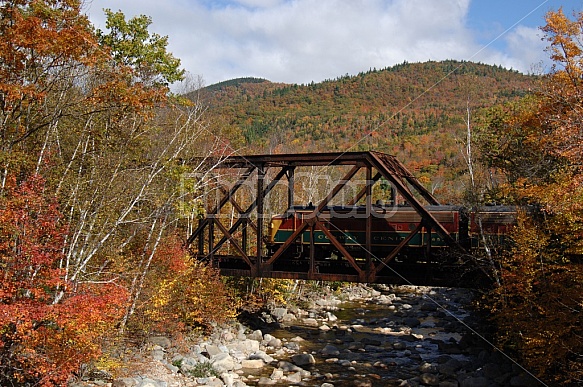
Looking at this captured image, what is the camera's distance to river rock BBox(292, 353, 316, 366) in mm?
21375

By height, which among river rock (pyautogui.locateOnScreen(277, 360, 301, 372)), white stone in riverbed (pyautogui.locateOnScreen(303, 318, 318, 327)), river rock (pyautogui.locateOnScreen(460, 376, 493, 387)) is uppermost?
river rock (pyautogui.locateOnScreen(460, 376, 493, 387))

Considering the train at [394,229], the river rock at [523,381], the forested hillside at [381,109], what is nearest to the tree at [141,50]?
the train at [394,229]

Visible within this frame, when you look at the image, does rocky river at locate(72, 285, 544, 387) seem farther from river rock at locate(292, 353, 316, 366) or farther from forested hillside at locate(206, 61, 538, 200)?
forested hillside at locate(206, 61, 538, 200)

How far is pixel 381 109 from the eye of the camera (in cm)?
12581

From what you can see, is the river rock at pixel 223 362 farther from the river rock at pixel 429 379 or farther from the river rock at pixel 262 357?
the river rock at pixel 429 379

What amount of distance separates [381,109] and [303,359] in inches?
4316

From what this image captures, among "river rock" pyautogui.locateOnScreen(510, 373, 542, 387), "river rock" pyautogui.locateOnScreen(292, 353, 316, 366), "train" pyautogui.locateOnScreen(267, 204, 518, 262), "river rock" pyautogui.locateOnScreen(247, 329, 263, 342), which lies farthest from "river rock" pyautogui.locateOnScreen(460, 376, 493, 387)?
"river rock" pyautogui.locateOnScreen(247, 329, 263, 342)

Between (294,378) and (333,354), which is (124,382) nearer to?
(294,378)

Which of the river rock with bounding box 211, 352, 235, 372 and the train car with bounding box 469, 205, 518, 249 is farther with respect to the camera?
the river rock with bounding box 211, 352, 235, 372

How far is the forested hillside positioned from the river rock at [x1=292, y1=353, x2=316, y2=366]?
110 feet

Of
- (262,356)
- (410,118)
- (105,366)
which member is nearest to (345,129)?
(410,118)

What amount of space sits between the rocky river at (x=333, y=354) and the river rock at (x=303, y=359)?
0.14 ft

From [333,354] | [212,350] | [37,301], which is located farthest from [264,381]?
[37,301]

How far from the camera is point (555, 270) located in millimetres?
16219
